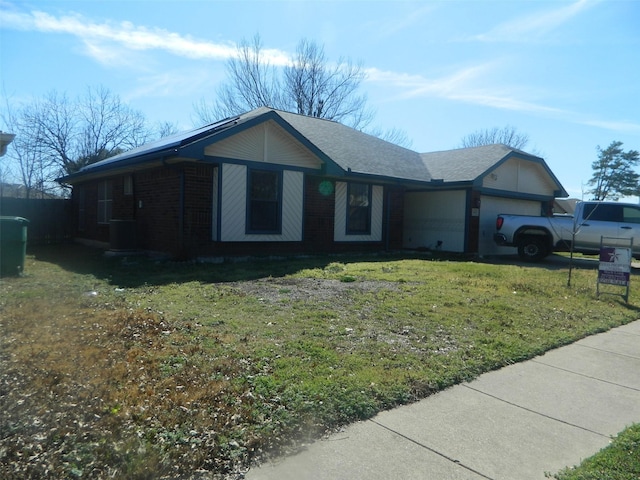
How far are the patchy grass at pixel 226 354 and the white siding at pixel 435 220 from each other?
7.52 m

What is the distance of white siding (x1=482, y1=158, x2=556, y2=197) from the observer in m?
18.1

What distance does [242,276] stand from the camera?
10055 millimetres

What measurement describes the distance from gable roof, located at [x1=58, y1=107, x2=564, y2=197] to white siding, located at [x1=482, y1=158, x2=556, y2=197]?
35 centimetres

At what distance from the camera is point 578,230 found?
1477 centimetres

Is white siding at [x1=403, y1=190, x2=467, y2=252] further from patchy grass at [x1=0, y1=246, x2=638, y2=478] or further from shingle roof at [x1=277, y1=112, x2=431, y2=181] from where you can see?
patchy grass at [x1=0, y1=246, x2=638, y2=478]

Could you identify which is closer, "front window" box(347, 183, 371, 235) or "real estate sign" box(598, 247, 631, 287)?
"real estate sign" box(598, 247, 631, 287)

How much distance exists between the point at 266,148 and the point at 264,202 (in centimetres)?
145

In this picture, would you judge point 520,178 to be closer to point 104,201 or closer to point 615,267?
point 615,267

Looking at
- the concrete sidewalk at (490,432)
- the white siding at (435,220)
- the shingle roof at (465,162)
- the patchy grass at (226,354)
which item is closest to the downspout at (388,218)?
the shingle roof at (465,162)

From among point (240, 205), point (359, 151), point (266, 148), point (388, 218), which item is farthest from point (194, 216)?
point (359, 151)

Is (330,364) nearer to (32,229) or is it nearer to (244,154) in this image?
(244,154)

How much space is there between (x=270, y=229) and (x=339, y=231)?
280cm

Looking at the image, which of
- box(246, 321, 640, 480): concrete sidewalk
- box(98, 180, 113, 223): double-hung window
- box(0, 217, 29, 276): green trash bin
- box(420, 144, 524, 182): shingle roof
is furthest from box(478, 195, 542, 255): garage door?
box(0, 217, 29, 276): green trash bin

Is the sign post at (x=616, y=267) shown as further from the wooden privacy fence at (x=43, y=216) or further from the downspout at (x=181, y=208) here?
the wooden privacy fence at (x=43, y=216)
